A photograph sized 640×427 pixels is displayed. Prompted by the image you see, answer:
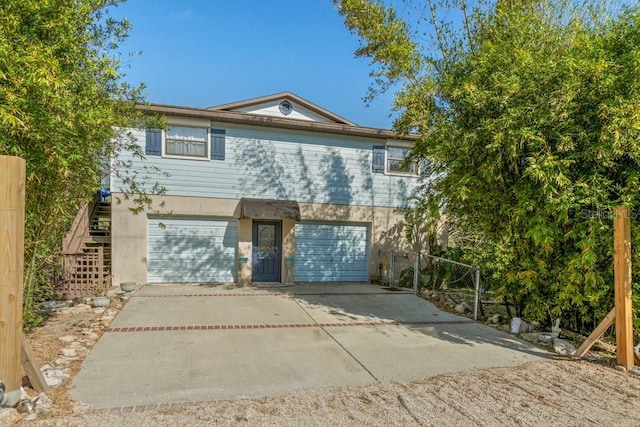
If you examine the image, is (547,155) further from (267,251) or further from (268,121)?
(267,251)

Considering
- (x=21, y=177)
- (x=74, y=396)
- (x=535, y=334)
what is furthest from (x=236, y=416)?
(x=535, y=334)

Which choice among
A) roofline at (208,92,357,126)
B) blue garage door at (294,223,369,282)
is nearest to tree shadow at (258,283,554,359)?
blue garage door at (294,223,369,282)

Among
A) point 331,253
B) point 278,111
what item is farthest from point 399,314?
point 278,111

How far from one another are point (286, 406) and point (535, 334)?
4.47m

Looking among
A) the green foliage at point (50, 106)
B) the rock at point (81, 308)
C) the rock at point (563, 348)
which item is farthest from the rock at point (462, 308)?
the rock at point (81, 308)

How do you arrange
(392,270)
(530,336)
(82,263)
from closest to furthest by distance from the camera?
(530,336)
(82,263)
(392,270)

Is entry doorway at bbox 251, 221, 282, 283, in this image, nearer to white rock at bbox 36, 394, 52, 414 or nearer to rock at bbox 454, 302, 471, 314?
rock at bbox 454, 302, 471, 314

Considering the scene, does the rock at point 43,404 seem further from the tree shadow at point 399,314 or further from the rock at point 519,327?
the rock at point 519,327

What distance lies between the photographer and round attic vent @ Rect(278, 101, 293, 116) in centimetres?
1359

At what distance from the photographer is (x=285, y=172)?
1097 cm

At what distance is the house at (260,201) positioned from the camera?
9922 millimetres

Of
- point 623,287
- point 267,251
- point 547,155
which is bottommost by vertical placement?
point 267,251

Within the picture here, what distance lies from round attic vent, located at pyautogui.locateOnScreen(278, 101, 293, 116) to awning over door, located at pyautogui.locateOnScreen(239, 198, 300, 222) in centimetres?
449

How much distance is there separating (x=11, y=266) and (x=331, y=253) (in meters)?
8.86
